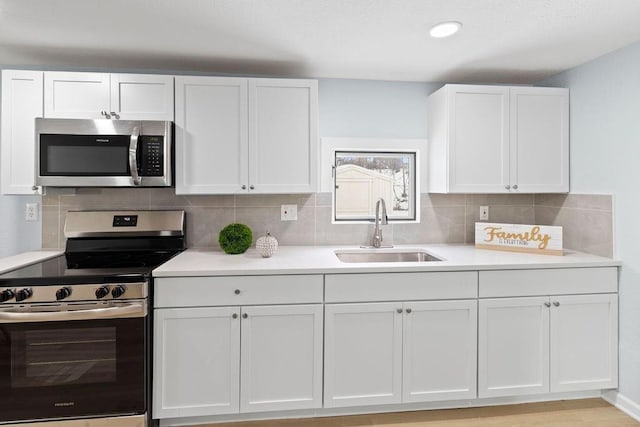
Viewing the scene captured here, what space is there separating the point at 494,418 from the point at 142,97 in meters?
2.82

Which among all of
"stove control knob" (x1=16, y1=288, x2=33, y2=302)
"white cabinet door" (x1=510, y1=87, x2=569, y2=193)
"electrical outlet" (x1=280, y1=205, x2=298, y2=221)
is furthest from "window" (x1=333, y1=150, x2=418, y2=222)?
"stove control knob" (x1=16, y1=288, x2=33, y2=302)

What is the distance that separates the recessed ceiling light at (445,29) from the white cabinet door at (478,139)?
2.00 feet

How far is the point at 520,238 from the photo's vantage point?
8.85 ft

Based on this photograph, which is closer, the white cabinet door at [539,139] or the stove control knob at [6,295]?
the stove control knob at [6,295]

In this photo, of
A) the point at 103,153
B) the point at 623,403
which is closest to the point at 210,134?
the point at 103,153

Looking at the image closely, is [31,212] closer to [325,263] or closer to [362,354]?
[325,263]

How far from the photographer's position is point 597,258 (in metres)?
2.49

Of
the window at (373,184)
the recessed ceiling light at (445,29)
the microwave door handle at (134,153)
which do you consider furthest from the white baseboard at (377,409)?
the recessed ceiling light at (445,29)

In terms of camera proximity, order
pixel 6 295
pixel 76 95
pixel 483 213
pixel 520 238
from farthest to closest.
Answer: pixel 483 213 → pixel 520 238 → pixel 76 95 → pixel 6 295

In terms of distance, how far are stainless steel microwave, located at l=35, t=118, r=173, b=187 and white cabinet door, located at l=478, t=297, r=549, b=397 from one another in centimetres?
208

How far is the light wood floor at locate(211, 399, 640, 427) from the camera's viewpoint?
7.43ft

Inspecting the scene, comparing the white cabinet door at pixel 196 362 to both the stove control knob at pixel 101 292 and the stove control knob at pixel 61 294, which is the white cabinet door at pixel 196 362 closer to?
the stove control knob at pixel 101 292

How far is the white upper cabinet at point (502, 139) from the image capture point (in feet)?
8.95

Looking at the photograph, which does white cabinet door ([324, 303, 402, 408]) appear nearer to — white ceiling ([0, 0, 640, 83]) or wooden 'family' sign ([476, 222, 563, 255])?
wooden 'family' sign ([476, 222, 563, 255])
